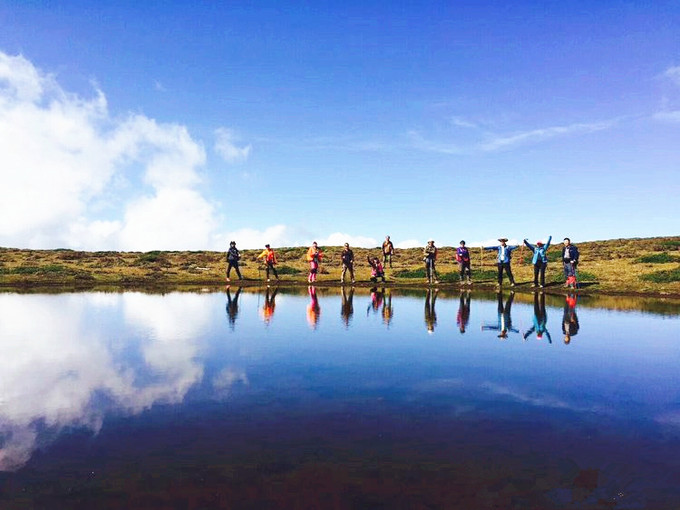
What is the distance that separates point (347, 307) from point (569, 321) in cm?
966

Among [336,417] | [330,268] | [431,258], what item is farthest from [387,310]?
[330,268]

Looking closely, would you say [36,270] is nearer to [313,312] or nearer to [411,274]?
[411,274]

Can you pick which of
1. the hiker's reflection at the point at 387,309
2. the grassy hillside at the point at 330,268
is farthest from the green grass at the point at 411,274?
the hiker's reflection at the point at 387,309

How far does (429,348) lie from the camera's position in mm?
13781

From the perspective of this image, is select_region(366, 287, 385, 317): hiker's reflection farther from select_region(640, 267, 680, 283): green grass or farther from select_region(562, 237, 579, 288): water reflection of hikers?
select_region(640, 267, 680, 283): green grass

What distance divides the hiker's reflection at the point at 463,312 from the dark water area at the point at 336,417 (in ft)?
3.95

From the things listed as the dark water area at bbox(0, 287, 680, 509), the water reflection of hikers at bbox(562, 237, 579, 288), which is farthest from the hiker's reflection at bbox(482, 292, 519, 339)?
the water reflection of hikers at bbox(562, 237, 579, 288)

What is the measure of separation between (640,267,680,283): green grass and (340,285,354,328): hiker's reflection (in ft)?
65.8

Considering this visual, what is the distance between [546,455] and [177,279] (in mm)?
39847

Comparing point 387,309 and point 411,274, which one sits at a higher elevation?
point 411,274

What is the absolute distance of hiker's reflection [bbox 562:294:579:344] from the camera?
1602 cm

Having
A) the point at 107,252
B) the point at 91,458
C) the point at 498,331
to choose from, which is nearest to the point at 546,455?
the point at 91,458

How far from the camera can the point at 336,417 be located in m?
8.00

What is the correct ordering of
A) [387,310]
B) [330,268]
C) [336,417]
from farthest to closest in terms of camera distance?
1. [330,268]
2. [387,310]
3. [336,417]
